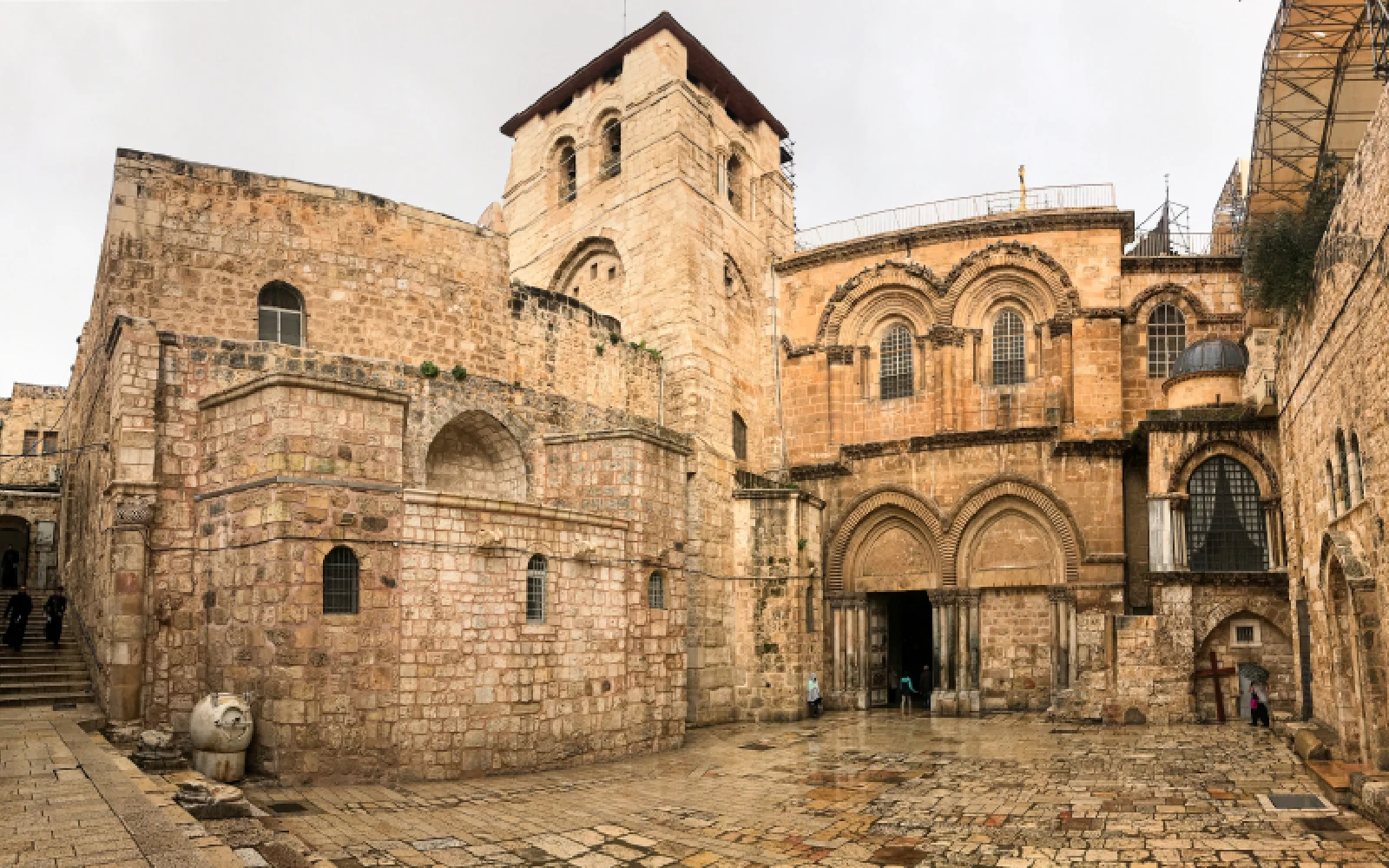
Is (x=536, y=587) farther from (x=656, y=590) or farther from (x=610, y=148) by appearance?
(x=610, y=148)

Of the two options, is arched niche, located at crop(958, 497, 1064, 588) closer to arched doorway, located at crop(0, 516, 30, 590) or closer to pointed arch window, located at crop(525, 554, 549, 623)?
pointed arch window, located at crop(525, 554, 549, 623)

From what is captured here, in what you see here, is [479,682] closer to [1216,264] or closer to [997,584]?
[997,584]

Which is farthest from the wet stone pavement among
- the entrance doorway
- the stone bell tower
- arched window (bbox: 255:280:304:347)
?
arched window (bbox: 255:280:304:347)

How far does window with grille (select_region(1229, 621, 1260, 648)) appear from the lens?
18672 mm

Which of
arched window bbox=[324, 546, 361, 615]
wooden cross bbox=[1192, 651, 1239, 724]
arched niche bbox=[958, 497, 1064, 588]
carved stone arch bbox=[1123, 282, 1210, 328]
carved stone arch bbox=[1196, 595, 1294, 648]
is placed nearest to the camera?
arched window bbox=[324, 546, 361, 615]

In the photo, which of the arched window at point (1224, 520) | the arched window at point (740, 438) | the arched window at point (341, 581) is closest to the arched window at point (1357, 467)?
the arched window at point (1224, 520)

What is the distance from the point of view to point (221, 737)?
1096 cm

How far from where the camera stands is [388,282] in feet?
53.9

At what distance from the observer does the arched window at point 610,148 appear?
953 inches

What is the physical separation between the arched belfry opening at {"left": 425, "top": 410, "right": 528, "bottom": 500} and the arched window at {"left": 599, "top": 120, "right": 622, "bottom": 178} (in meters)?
9.21

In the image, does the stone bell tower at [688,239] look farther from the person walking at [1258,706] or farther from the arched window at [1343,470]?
the arched window at [1343,470]

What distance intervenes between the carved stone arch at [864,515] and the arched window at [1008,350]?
329cm

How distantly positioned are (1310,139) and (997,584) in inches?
418

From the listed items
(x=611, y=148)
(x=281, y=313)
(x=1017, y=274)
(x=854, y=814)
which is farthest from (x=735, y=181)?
(x=854, y=814)
